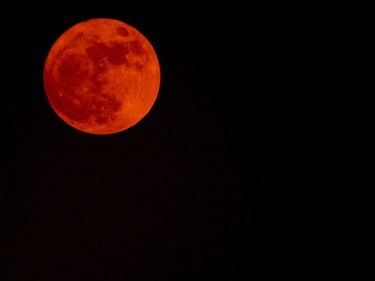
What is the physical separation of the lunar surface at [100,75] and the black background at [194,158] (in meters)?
0.70

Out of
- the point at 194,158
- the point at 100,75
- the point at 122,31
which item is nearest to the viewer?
the point at 100,75

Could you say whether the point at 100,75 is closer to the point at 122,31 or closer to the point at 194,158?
the point at 122,31

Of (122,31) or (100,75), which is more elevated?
(122,31)

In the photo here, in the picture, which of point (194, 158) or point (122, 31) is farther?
point (194, 158)

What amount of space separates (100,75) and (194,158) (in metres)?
1.11

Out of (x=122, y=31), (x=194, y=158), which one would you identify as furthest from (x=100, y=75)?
(x=194, y=158)

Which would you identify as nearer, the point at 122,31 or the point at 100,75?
the point at 100,75

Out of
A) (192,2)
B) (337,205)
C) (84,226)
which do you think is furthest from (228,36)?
(84,226)

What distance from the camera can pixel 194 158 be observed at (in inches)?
102

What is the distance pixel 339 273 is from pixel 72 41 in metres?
2.47

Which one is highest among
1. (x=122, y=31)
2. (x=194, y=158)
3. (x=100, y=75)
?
(x=122, y=31)

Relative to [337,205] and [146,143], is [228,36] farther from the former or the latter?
[337,205]

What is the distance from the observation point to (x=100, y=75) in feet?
5.59

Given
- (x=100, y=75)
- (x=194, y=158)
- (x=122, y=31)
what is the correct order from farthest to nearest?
(x=194, y=158) < (x=122, y=31) < (x=100, y=75)
